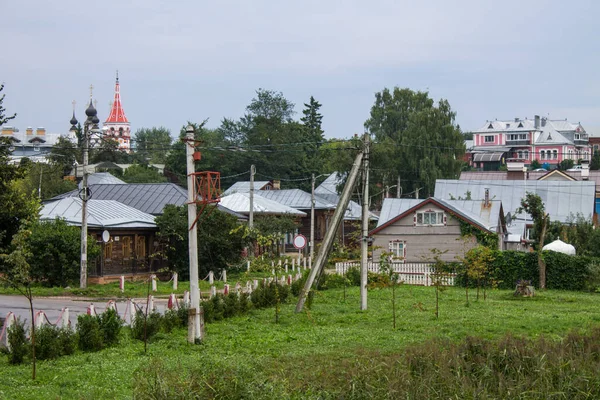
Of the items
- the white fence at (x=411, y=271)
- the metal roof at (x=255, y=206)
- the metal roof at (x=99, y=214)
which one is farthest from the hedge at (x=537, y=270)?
the metal roof at (x=255, y=206)

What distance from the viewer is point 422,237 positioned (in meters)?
46.9

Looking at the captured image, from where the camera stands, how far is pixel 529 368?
14.9 meters

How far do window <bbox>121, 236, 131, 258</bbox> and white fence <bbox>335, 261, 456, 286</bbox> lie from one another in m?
10.3

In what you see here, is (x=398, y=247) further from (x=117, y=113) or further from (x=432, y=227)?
(x=117, y=113)

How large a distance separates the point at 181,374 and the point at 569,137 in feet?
434

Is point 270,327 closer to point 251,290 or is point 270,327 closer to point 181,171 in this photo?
point 251,290

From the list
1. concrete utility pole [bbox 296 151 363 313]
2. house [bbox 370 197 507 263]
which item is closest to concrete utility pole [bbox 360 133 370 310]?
concrete utility pole [bbox 296 151 363 313]

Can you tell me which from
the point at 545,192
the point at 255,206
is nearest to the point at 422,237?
the point at 255,206

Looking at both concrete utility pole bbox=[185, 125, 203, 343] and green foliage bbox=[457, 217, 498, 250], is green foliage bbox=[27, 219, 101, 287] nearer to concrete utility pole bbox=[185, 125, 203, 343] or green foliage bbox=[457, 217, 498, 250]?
concrete utility pole bbox=[185, 125, 203, 343]

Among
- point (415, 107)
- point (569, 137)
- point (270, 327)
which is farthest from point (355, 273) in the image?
point (569, 137)

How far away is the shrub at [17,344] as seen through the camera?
1625 centimetres

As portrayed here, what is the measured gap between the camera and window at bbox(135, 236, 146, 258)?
41.4 meters

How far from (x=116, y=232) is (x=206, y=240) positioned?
4203mm

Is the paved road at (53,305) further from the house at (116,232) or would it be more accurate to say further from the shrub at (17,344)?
the house at (116,232)
